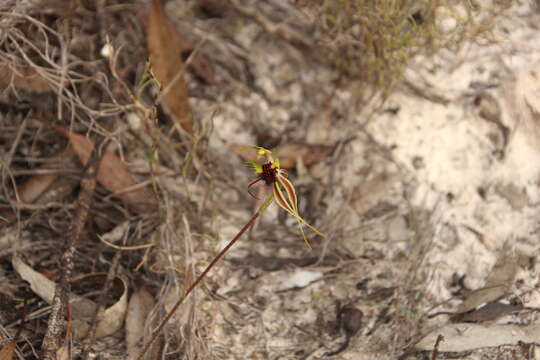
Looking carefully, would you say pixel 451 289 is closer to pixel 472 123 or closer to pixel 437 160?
pixel 437 160

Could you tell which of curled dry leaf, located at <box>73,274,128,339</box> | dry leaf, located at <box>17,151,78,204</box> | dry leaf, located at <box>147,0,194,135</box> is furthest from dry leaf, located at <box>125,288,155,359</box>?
dry leaf, located at <box>147,0,194,135</box>

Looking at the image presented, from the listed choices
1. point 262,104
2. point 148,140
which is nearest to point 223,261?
point 148,140

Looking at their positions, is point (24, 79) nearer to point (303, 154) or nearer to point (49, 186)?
point (49, 186)

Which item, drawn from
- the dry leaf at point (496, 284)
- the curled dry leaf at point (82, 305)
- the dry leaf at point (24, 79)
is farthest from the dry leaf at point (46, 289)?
the dry leaf at point (496, 284)

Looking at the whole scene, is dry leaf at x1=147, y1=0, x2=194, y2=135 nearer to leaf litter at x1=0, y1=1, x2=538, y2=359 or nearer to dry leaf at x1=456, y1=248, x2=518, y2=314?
leaf litter at x1=0, y1=1, x2=538, y2=359

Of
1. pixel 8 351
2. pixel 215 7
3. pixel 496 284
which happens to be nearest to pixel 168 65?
pixel 215 7

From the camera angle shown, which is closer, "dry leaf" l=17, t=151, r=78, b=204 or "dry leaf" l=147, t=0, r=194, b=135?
"dry leaf" l=17, t=151, r=78, b=204

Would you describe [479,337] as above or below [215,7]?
below
